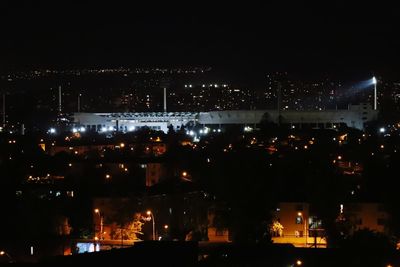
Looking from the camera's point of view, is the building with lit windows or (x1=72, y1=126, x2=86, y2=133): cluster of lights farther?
the building with lit windows

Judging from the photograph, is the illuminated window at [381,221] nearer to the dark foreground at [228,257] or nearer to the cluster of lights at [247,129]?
the dark foreground at [228,257]

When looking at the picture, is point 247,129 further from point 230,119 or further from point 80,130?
point 80,130

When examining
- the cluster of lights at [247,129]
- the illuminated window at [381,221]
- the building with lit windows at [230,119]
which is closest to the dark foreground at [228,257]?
the illuminated window at [381,221]

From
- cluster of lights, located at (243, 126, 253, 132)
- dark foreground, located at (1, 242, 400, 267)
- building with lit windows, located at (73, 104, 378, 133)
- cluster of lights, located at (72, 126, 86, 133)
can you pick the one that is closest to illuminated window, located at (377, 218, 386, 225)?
dark foreground, located at (1, 242, 400, 267)

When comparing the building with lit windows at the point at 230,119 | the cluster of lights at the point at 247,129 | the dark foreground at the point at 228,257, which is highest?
the building with lit windows at the point at 230,119

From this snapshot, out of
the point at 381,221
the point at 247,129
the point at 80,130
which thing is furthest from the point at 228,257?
the point at 80,130

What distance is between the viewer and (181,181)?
10719 millimetres

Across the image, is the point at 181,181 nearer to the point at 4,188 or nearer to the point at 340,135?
the point at 4,188

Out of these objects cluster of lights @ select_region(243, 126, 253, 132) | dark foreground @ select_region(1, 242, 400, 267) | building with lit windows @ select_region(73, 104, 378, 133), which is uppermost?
building with lit windows @ select_region(73, 104, 378, 133)

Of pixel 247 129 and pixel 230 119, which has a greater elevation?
pixel 230 119

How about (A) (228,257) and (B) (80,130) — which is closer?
(A) (228,257)

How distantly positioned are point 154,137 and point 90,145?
2879 millimetres

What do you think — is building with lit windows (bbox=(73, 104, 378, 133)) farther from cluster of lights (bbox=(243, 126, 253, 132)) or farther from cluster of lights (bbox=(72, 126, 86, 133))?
cluster of lights (bbox=(243, 126, 253, 132))

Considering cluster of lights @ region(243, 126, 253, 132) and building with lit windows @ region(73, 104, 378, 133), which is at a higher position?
building with lit windows @ region(73, 104, 378, 133)
